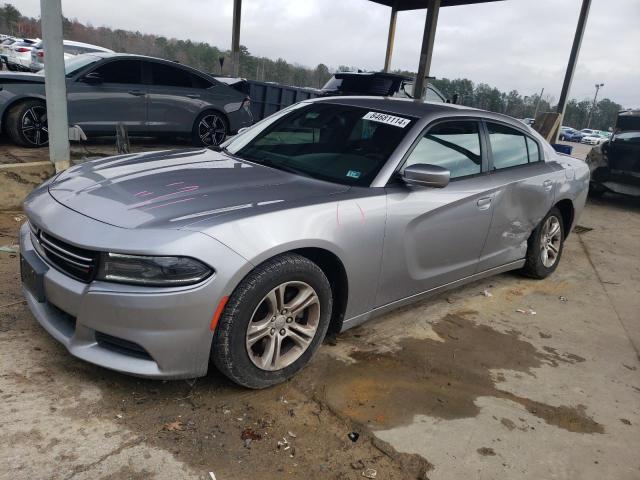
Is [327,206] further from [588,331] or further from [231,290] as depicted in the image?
[588,331]

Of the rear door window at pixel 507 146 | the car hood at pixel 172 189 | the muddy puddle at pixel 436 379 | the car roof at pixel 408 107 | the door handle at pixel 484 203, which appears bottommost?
the muddy puddle at pixel 436 379

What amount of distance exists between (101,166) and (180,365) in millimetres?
1498

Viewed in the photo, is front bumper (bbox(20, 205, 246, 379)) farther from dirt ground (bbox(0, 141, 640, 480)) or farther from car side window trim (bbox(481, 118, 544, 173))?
car side window trim (bbox(481, 118, 544, 173))

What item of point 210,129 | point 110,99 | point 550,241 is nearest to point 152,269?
point 550,241

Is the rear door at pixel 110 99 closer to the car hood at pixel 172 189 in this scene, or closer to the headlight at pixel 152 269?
the car hood at pixel 172 189

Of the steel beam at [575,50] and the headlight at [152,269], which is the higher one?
the steel beam at [575,50]

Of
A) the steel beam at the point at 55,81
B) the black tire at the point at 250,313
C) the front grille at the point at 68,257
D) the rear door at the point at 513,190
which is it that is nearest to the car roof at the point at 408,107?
the rear door at the point at 513,190

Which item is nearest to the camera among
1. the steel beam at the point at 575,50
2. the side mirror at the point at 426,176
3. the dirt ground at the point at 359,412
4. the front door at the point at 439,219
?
the dirt ground at the point at 359,412

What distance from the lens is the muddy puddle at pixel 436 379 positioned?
9.05 ft

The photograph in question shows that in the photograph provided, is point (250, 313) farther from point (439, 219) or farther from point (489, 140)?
point (489, 140)

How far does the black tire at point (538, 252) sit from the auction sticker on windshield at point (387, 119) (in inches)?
73.9

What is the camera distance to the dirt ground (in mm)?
2252

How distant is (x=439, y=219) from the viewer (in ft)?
11.2

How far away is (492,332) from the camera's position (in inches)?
151
